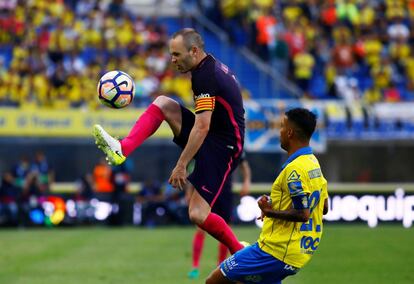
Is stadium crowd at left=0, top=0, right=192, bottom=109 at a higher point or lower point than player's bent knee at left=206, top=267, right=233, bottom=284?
higher

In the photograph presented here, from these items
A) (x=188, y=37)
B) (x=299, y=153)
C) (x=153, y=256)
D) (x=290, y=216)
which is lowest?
(x=153, y=256)

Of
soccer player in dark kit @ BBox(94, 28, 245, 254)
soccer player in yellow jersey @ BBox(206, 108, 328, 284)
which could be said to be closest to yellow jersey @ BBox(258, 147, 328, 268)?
soccer player in yellow jersey @ BBox(206, 108, 328, 284)

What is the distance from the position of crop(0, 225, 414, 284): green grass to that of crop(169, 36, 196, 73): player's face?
151 inches

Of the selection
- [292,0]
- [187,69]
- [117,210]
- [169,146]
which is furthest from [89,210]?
[187,69]

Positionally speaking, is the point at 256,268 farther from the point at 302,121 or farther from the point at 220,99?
the point at 220,99

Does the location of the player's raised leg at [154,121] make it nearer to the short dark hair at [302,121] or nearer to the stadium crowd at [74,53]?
the short dark hair at [302,121]

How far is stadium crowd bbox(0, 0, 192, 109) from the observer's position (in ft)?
86.0

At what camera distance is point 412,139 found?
2683 centimetres

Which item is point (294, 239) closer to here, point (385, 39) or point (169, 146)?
point (169, 146)

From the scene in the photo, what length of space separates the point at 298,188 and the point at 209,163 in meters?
2.03

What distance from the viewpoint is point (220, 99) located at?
938cm

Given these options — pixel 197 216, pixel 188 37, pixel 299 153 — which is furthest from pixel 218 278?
pixel 188 37

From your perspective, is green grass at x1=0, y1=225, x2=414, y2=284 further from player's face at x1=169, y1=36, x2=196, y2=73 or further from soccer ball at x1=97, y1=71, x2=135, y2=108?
player's face at x1=169, y1=36, x2=196, y2=73

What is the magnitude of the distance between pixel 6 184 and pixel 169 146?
4244 millimetres
